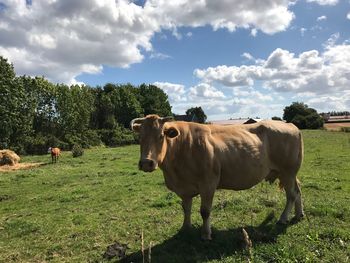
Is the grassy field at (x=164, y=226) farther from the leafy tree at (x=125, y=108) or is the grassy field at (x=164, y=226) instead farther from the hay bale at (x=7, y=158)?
the leafy tree at (x=125, y=108)

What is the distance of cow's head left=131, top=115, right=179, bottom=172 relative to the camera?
688cm

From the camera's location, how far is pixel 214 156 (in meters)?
7.95

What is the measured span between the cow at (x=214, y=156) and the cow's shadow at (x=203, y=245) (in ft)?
0.84

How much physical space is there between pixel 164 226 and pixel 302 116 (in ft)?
238

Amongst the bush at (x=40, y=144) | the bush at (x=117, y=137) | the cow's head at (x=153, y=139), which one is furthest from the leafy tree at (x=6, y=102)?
the cow's head at (x=153, y=139)

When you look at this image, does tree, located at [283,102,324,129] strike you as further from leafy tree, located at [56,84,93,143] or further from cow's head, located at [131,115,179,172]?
cow's head, located at [131,115,179,172]

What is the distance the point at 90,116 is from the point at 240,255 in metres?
64.0

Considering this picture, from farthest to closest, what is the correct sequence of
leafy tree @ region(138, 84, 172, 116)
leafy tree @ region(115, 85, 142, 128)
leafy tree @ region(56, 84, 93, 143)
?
leafy tree @ region(138, 84, 172, 116)
leafy tree @ region(115, 85, 142, 128)
leafy tree @ region(56, 84, 93, 143)

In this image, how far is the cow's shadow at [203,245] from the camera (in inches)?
283

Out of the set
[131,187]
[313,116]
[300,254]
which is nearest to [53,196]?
[131,187]

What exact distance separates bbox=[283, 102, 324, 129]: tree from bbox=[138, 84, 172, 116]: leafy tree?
25654 millimetres

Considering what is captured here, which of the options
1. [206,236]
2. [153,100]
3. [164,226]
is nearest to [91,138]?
[153,100]

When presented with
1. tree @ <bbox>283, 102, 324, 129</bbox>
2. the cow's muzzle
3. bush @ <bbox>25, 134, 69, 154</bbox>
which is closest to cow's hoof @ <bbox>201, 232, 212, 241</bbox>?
the cow's muzzle

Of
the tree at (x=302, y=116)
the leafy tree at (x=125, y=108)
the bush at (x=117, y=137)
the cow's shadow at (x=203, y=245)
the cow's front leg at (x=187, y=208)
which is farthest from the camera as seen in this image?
the leafy tree at (x=125, y=108)
